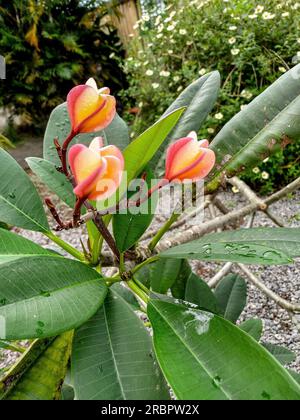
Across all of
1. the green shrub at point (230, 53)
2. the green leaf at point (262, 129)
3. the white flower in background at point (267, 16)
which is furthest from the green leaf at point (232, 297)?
the white flower in background at point (267, 16)

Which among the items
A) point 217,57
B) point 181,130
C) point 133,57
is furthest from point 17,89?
point 181,130

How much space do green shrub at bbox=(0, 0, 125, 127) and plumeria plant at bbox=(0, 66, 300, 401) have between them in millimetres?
4138

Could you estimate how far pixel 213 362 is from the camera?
39cm

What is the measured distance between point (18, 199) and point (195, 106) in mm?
320

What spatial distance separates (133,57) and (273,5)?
4.61 ft

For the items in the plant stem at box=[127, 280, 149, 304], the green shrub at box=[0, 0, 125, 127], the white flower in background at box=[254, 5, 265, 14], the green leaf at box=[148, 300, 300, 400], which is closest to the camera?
the green leaf at box=[148, 300, 300, 400]

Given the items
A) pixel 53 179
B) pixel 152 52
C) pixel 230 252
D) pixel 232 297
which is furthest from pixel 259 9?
pixel 230 252

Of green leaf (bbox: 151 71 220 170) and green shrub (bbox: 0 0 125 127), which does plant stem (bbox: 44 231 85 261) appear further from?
green shrub (bbox: 0 0 125 127)

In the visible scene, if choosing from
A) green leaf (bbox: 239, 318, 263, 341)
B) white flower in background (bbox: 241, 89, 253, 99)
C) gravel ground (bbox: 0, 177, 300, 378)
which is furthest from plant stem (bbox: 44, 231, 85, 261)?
white flower in background (bbox: 241, 89, 253, 99)

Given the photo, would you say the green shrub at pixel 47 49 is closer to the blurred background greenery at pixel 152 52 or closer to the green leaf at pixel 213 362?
the blurred background greenery at pixel 152 52

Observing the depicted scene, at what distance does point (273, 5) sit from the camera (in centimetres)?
280

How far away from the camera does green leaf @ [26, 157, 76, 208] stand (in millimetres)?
618

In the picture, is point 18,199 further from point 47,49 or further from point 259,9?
point 47,49
